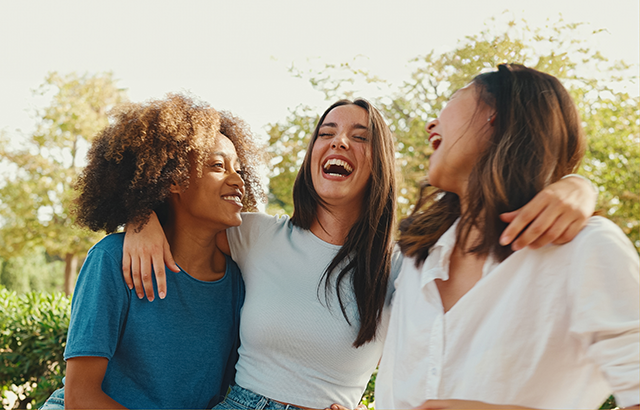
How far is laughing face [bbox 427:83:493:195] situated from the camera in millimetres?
1840

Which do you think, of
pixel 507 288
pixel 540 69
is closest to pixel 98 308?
pixel 507 288

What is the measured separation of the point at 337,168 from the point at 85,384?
5.27 feet

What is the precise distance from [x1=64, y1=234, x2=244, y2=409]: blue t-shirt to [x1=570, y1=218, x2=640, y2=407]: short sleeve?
172 centimetres

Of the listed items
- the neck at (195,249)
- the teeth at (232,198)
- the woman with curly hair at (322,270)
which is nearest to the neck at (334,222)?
the woman with curly hair at (322,270)

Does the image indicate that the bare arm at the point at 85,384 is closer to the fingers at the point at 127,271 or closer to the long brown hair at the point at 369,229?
the fingers at the point at 127,271

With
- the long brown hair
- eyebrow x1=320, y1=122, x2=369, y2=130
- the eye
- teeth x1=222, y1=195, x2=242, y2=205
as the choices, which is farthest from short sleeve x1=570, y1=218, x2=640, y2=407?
the eye

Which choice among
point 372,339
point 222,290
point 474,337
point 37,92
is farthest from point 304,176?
point 37,92

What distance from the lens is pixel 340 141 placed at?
2.86 metres

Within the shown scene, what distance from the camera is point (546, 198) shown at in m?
1.58

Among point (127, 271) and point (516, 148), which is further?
point (127, 271)

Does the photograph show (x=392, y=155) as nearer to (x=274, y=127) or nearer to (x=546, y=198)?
(x=546, y=198)

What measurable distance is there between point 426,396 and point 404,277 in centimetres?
46

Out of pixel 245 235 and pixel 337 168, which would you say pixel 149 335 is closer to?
pixel 245 235

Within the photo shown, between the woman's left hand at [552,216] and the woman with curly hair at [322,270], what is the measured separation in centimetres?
102
